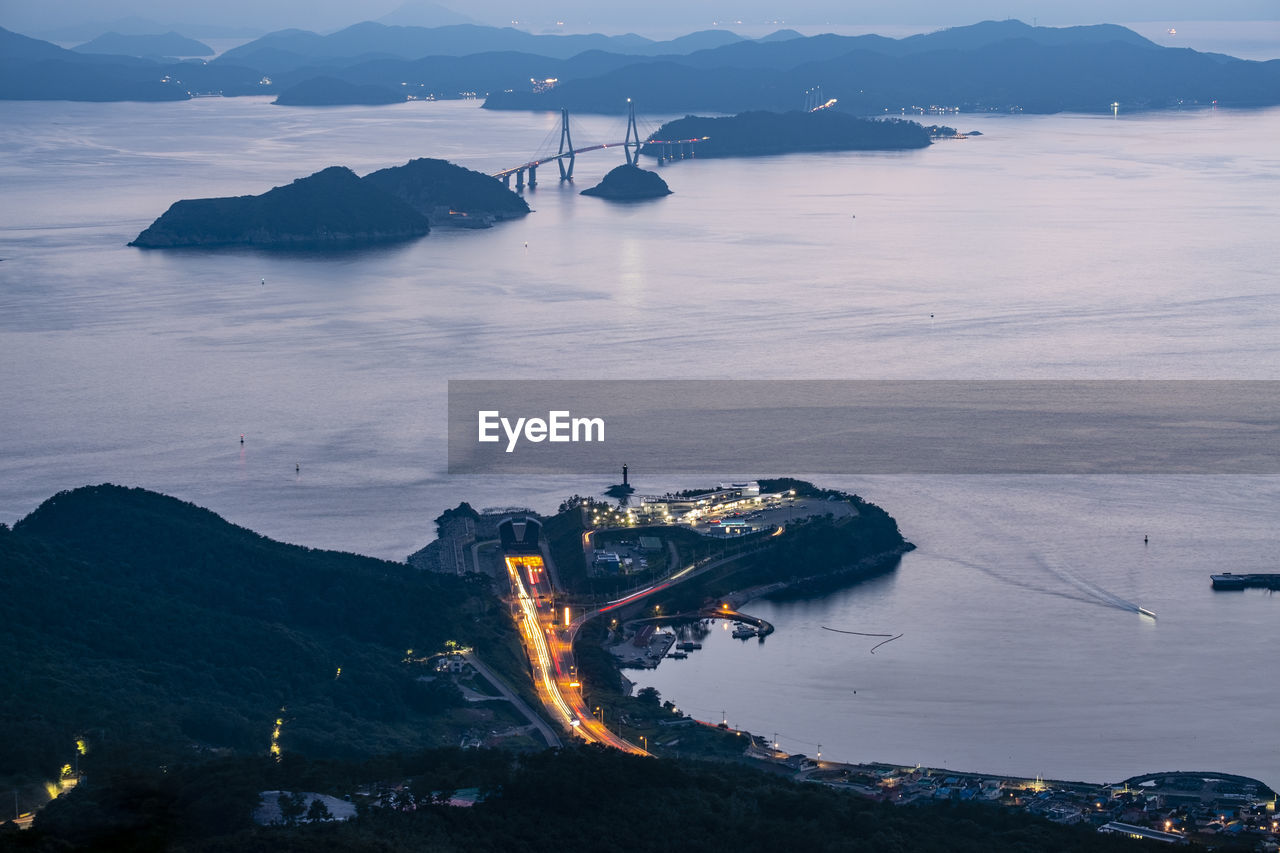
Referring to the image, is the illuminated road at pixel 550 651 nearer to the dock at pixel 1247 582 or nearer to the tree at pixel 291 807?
the tree at pixel 291 807

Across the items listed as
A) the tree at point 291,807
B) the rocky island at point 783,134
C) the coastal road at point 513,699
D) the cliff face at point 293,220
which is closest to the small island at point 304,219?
the cliff face at point 293,220

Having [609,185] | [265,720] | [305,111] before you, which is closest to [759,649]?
[265,720]

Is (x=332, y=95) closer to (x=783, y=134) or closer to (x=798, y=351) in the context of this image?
(x=783, y=134)

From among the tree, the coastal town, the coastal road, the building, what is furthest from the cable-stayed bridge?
the tree

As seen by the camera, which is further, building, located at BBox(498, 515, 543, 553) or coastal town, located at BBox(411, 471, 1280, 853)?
building, located at BBox(498, 515, 543, 553)

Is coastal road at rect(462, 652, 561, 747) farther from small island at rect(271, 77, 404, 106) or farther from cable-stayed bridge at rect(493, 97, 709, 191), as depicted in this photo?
small island at rect(271, 77, 404, 106)

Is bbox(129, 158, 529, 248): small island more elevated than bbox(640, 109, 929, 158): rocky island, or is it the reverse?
bbox(640, 109, 929, 158): rocky island

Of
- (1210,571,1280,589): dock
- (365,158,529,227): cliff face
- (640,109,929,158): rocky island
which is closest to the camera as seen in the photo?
(1210,571,1280,589): dock
